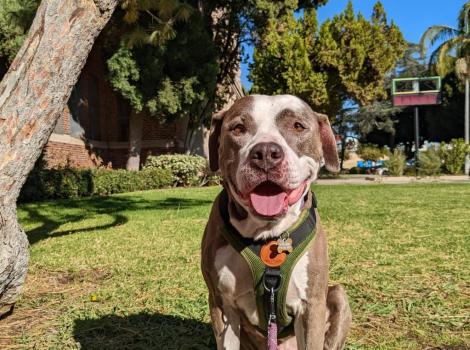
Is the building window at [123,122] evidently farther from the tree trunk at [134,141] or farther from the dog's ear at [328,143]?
the dog's ear at [328,143]

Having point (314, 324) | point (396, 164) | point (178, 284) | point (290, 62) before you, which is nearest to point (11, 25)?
point (178, 284)

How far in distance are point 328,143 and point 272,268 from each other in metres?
0.77

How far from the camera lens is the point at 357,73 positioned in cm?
2197

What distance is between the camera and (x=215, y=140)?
2627mm

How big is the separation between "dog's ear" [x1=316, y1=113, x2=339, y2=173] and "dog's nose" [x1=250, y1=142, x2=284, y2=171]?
51 cm

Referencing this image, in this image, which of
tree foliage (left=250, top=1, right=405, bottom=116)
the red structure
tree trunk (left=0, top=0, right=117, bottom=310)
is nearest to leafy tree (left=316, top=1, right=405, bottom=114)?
tree foliage (left=250, top=1, right=405, bottom=116)


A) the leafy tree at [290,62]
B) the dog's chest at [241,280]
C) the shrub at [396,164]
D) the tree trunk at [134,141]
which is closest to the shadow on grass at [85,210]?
the dog's chest at [241,280]

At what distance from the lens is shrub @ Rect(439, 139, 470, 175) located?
25.8 m

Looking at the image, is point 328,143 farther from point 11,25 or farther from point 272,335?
point 11,25

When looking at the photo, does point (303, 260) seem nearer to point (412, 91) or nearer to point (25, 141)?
point (25, 141)

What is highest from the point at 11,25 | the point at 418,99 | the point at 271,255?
the point at 11,25

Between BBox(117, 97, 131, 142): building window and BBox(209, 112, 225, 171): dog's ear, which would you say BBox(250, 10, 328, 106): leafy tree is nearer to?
BBox(117, 97, 131, 142): building window

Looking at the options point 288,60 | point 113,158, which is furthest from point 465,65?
point 113,158

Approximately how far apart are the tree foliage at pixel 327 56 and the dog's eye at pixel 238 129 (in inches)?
752
